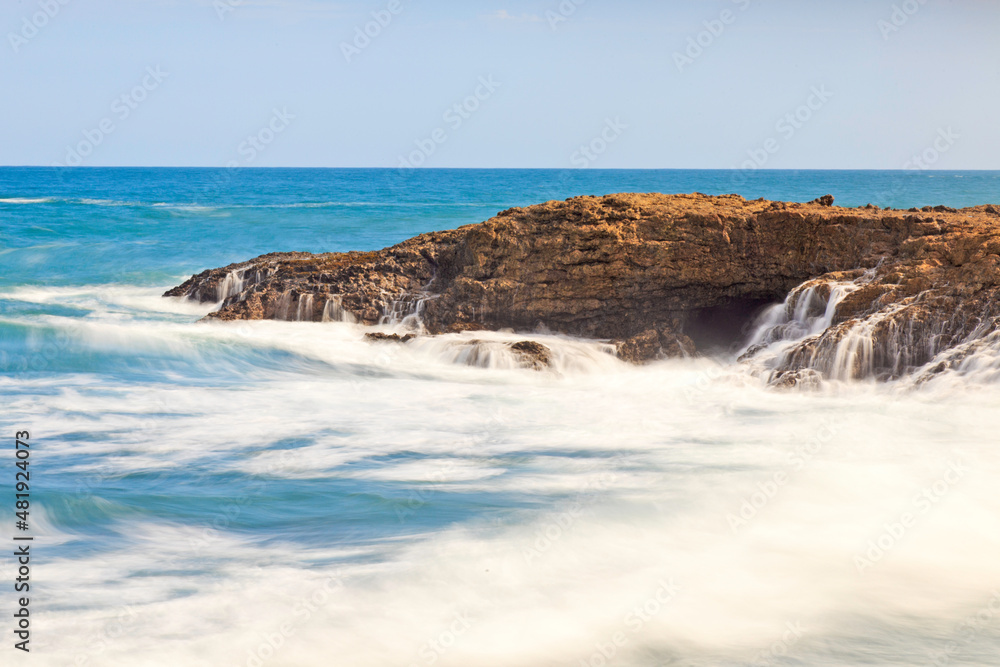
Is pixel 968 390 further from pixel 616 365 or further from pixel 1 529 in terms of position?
pixel 1 529

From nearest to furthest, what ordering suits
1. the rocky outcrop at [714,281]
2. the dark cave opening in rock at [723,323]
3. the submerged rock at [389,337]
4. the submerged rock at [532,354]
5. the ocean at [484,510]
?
the ocean at [484,510] < the rocky outcrop at [714,281] < the submerged rock at [532,354] < the dark cave opening in rock at [723,323] < the submerged rock at [389,337]

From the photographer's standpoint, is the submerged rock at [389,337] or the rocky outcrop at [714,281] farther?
the submerged rock at [389,337]

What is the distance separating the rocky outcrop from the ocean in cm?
58

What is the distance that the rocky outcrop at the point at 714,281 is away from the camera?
972 cm

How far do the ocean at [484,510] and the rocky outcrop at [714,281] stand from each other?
0.58m

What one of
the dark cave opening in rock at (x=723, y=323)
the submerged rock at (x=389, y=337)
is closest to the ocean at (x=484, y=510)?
the submerged rock at (x=389, y=337)

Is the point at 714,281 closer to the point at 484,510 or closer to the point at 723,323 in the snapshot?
the point at 723,323

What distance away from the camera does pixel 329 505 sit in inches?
269

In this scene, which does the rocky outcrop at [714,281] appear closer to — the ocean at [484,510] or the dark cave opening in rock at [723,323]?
the dark cave opening in rock at [723,323]

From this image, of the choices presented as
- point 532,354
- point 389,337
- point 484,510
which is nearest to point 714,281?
point 532,354

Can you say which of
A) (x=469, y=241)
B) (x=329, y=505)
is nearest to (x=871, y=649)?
(x=329, y=505)

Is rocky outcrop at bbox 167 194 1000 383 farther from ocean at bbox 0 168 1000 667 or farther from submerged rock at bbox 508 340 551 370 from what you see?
submerged rock at bbox 508 340 551 370

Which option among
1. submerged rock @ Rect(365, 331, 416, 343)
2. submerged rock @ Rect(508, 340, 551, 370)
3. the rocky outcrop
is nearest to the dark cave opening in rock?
the rocky outcrop

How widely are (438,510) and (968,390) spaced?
225 inches
